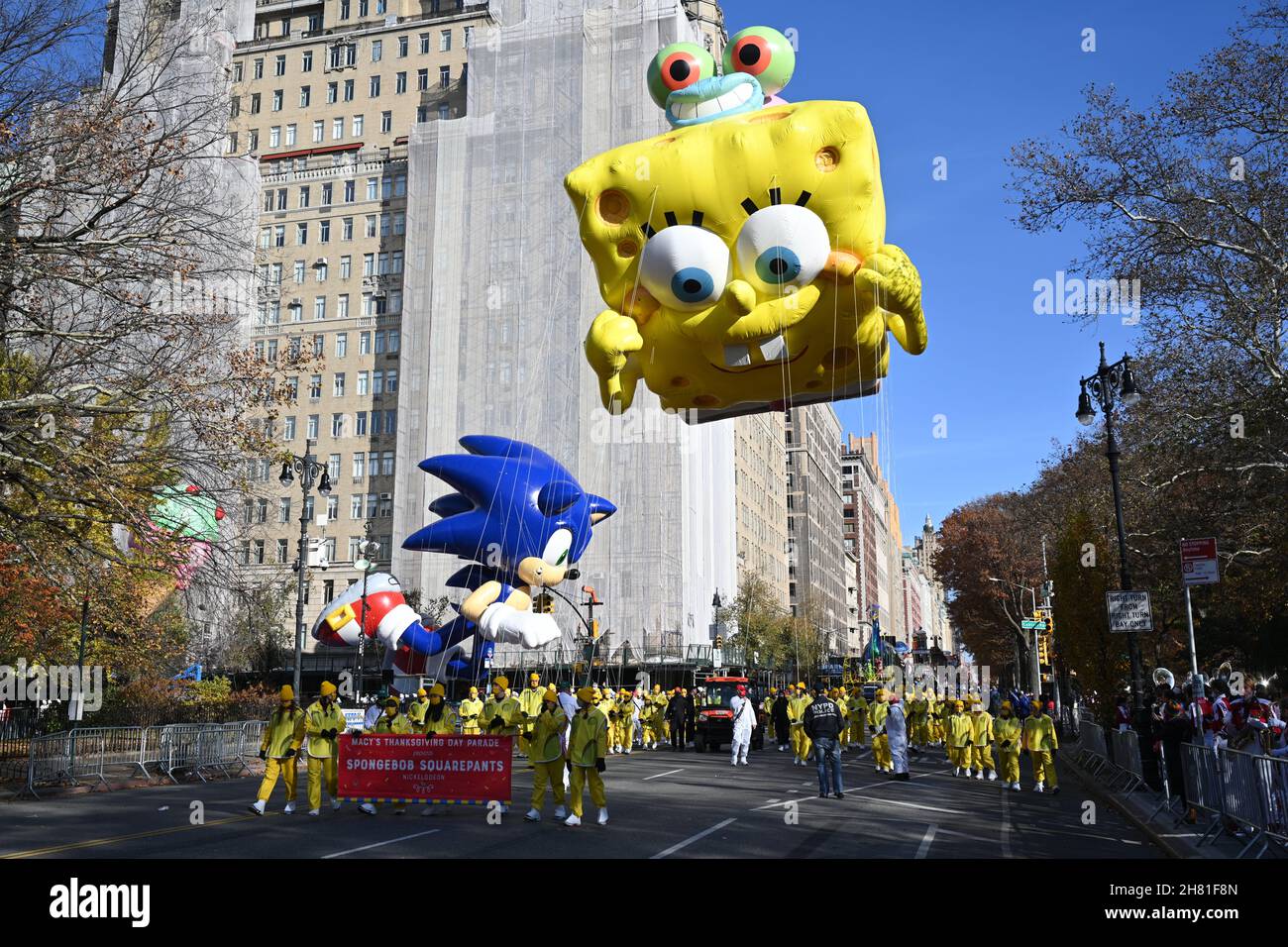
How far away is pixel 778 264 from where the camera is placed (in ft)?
33.0

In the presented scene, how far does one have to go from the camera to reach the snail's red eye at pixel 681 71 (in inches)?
451

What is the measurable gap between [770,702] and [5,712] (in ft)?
70.4

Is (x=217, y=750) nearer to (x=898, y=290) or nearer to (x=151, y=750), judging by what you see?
(x=151, y=750)

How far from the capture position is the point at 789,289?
10.3 m

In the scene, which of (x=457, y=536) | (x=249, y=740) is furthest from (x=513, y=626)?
(x=249, y=740)

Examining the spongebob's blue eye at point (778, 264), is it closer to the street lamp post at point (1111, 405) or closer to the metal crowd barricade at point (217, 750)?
the street lamp post at point (1111, 405)

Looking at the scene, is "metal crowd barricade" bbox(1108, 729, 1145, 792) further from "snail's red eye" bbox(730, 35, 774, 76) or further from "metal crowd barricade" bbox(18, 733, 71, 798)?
"metal crowd barricade" bbox(18, 733, 71, 798)

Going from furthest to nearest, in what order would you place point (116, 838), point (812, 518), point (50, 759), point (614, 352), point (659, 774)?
point (812, 518), point (659, 774), point (50, 759), point (116, 838), point (614, 352)

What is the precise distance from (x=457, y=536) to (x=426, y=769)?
52.5 ft

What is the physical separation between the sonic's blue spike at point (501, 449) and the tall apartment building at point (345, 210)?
29735mm

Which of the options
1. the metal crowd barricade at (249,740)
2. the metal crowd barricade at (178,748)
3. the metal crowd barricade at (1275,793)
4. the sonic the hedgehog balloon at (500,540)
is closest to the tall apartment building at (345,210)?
the sonic the hedgehog balloon at (500,540)

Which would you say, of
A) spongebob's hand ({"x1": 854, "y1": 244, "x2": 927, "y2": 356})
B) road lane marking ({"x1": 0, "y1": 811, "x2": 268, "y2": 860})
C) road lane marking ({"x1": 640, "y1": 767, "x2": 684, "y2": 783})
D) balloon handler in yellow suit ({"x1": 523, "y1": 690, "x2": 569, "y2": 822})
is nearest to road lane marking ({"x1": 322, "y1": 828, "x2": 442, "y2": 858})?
balloon handler in yellow suit ({"x1": 523, "y1": 690, "x2": 569, "y2": 822})
